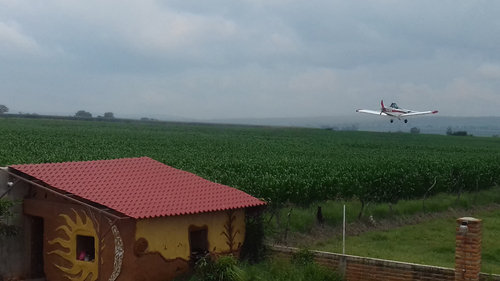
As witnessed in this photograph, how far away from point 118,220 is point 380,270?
6.17 meters

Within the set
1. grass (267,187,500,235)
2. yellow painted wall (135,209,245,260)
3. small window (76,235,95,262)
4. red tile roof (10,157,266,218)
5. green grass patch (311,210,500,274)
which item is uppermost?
red tile roof (10,157,266,218)

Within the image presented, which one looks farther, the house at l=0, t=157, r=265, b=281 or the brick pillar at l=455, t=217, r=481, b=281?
the house at l=0, t=157, r=265, b=281

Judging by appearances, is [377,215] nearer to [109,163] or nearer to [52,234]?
[109,163]

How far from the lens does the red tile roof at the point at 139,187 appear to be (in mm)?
12875

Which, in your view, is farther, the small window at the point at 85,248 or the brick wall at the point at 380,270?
the small window at the point at 85,248

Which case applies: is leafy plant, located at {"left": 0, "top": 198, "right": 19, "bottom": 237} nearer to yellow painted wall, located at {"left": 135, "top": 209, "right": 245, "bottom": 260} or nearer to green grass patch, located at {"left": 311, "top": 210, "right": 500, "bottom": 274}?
yellow painted wall, located at {"left": 135, "top": 209, "right": 245, "bottom": 260}

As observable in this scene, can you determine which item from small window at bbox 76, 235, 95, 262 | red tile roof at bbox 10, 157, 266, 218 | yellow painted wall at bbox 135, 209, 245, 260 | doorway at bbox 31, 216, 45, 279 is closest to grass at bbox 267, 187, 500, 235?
yellow painted wall at bbox 135, 209, 245, 260

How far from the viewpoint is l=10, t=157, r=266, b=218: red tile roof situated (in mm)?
12875

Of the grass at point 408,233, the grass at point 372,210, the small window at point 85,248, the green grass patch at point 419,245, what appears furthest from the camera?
the grass at point 372,210

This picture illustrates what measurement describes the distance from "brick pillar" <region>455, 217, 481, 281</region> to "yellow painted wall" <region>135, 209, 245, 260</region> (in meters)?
6.23

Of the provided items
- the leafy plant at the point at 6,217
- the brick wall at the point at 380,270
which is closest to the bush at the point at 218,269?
the brick wall at the point at 380,270

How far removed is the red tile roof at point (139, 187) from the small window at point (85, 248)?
1351 mm

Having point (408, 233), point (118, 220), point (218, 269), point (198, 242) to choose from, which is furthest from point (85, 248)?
point (408, 233)

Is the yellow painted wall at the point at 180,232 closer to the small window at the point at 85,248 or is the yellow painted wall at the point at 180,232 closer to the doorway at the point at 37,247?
the small window at the point at 85,248
